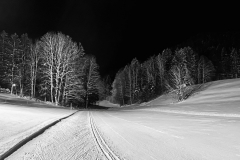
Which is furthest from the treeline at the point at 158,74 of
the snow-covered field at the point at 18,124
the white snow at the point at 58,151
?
the white snow at the point at 58,151

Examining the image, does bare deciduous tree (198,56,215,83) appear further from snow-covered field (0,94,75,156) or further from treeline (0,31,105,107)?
snow-covered field (0,94,75,156)

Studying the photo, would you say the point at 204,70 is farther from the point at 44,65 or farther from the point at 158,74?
the point at 44,65

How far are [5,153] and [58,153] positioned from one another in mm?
1333

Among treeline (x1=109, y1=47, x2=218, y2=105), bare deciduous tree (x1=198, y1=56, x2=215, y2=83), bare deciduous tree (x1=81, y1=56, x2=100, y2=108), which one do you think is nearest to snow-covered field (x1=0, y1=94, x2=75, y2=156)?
bare deciduous tree (x1=81, y1=56, x2=100, y2=108)

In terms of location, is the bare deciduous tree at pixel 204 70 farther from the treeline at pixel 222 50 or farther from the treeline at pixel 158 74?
the treeline at pixel 222 50

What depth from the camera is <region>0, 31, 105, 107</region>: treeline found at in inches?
1283

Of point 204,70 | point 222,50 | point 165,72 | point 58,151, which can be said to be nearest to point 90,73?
point 165,72

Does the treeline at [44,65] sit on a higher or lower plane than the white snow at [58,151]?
higher

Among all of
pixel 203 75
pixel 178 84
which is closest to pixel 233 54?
pixel 203 75

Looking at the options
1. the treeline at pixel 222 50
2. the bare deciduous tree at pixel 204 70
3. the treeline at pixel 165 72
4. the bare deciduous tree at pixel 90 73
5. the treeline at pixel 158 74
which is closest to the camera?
the bare deciduous tree at pixel 90 73

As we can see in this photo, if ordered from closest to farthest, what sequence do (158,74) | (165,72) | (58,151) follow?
(58,151) < (165,72) < (158,74)

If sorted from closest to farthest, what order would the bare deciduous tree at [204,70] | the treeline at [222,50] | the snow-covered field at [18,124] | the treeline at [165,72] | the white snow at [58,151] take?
the white snow at [58,151] < the snow-covered field at [18,124] < the treeline at [165,72] < the bare deciduous tree at [204,70] < the treeline at [222,50]

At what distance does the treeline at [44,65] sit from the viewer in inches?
1283

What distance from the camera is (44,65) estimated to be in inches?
1288
